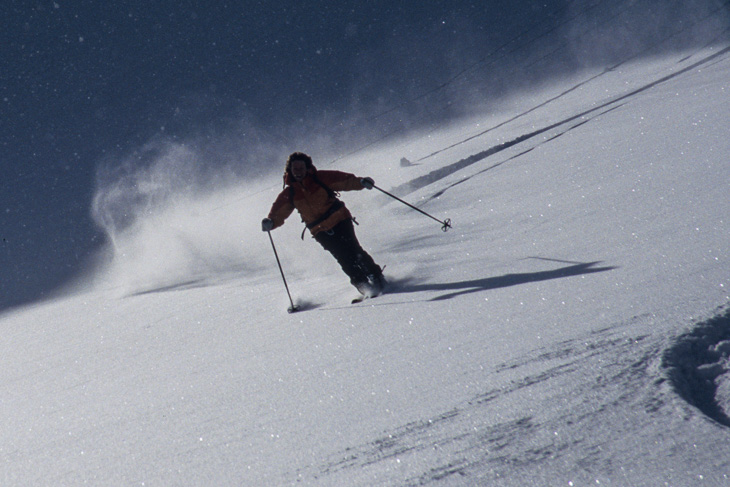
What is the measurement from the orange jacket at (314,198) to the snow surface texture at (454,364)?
63 centimetres

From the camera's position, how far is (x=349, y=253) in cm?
528

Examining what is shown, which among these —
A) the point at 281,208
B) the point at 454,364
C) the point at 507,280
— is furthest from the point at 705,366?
the point at 281,208

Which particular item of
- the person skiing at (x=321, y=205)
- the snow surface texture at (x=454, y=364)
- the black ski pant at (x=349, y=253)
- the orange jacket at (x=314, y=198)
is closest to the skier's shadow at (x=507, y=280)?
the snow surface texture at (x=454, y=364)

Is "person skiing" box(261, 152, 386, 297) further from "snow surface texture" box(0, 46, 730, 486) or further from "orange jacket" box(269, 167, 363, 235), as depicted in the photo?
"snow surface texture" box(0, 46, 730, 486)

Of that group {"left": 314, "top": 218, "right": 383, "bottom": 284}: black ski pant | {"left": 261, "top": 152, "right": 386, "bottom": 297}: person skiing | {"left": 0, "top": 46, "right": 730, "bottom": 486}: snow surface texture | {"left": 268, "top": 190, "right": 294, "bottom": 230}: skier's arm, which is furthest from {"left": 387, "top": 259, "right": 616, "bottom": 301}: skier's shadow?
{"left": 268, "top": 190, "right": 294, "bottom": 230}: skier's arm

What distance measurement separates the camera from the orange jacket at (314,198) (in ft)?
17.6

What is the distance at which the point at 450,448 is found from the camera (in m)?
1.86

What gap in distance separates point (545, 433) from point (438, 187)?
858 cm

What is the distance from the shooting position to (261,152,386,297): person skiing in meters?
5.30

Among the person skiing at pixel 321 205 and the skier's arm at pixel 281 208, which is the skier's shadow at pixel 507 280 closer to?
the person skiing at pixel 321 205

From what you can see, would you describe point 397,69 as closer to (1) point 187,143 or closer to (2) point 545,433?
(1) point 187,143

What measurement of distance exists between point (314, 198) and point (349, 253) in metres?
0.54

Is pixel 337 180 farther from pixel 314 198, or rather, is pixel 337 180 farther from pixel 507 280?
pixel 507 280

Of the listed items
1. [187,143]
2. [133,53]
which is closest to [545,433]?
[187,143]
